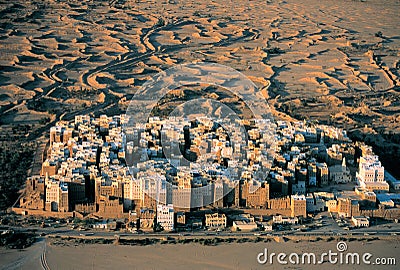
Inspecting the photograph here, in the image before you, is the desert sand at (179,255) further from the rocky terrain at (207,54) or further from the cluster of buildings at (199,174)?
the rocky terrain at (207,54)

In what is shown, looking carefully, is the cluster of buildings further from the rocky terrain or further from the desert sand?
the rocky terrain

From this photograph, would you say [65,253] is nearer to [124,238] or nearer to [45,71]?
[124,238]

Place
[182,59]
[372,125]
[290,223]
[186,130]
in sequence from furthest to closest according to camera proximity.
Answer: [182,59] < [372,125] < [186,130] < [290,223]

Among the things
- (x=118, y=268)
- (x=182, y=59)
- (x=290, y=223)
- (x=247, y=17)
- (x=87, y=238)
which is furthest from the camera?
(x=247, y=17)

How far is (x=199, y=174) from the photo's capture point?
17312 millimetres

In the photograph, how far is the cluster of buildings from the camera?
16.4m

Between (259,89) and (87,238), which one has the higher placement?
(259,89)

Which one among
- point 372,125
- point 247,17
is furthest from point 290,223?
point 247,17

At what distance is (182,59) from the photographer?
31.6 m

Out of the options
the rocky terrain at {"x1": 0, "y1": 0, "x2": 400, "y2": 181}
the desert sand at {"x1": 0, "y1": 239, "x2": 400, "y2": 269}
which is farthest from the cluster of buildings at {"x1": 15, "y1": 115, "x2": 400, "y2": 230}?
the rocky terrain at {"x1": 0, "y1": 0, "x2": 400, "y2": 181}

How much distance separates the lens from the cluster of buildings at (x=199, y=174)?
1644 centimetres

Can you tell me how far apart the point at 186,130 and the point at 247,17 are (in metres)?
23.3

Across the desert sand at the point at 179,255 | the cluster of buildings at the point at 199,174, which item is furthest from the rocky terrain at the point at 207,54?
the desert sand at the point at 179,255

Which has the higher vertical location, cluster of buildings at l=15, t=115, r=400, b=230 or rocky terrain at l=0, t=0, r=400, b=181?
rocky terrain at l=0, t=0, r=400, b=181
